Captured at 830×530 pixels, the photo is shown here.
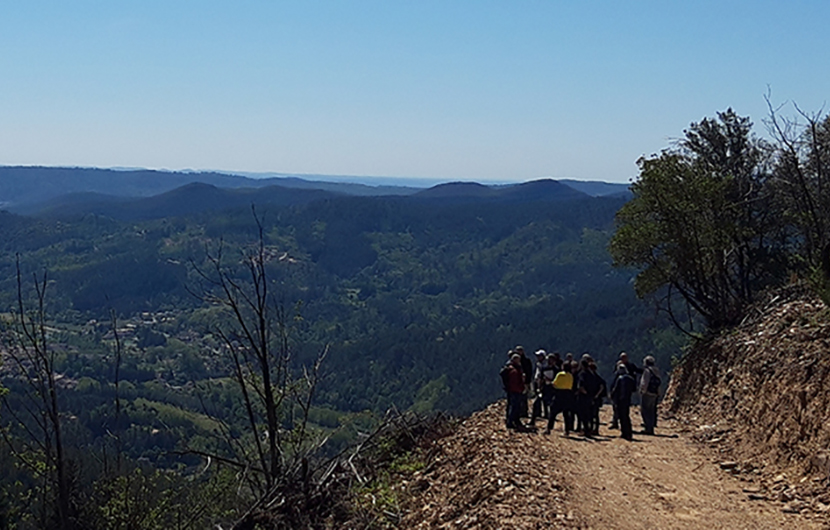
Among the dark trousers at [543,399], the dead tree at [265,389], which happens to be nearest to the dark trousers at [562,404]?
the dark trousers at [543,399]

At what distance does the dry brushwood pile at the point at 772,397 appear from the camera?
11.0 meters

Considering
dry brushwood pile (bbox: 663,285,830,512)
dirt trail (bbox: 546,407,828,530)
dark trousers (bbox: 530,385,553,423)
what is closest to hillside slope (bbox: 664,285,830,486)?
dry brushwood pile (bbox: 663,285,830,512)

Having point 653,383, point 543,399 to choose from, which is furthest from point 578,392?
point 653,383

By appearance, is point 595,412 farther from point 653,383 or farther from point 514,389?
point 514,389

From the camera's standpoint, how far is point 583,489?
428 inches

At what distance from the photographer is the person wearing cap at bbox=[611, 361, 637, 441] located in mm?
15562

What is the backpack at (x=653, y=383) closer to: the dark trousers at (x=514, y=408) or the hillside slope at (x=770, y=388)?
the hillside slope at (x=770, y=388)

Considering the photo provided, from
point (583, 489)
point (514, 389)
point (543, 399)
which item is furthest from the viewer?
point (543, 399)

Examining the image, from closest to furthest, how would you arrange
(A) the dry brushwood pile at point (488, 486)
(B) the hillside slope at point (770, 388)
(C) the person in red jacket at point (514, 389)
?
(A) the dry brushwood pile at point (488, 486) → (B) the hillside slope at point (770, 388) → (C) the person in red jacket at point (514, 389)

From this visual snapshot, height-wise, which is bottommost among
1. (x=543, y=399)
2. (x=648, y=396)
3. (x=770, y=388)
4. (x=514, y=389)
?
(x=543, y=399)

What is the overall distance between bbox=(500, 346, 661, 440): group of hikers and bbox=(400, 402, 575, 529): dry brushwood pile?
118 cm

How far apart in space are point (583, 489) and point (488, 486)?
1362 mm

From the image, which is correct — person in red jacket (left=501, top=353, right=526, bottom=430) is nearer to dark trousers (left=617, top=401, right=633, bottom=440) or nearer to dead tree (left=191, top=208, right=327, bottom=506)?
dark trousers (left=617, top=401, right=633, bottom=440)

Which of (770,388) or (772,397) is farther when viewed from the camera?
(770,388)
